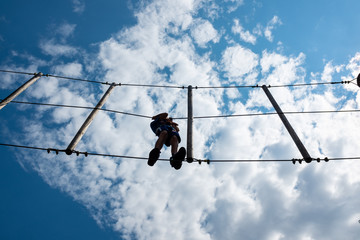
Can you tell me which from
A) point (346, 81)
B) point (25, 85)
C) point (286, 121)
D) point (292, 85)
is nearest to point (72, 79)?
point (25, 85)

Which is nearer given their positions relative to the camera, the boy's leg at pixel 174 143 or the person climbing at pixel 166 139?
the person climbing at pixel 166 139

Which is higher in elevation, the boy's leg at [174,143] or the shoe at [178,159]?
the boy's leg at [174,143]

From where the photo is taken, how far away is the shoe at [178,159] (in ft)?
15.4

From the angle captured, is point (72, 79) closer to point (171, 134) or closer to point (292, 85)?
point (171, 134)

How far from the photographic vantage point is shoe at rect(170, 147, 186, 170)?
4707 mm

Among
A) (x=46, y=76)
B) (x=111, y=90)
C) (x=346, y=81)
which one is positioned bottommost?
(x=111, y=90)

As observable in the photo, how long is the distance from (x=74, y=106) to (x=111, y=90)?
1281mm

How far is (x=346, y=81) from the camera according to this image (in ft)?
26.0

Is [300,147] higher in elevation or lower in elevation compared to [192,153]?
higher

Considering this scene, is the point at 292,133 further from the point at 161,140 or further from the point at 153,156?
the point at 153,156

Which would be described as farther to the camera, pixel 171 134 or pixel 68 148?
pixel 171 134

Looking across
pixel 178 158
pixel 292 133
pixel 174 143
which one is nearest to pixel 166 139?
pixel 174 143

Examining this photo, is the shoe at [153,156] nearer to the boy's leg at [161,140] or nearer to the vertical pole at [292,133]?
the boy's leg at [161,140]

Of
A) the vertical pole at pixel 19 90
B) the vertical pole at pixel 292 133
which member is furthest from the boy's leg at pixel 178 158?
the vertical pole at pixel 19 90
